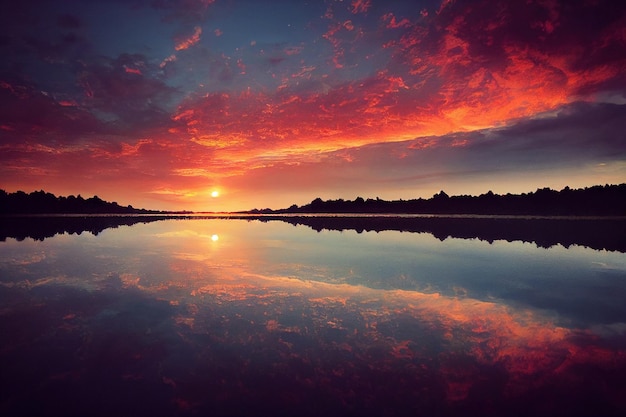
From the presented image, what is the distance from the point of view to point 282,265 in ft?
64.0

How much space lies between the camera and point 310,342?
28.5 ft

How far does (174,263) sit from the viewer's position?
20.3 meters

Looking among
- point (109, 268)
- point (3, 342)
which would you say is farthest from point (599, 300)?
point (109, 268)

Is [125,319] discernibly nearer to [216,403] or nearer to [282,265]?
[216,403]

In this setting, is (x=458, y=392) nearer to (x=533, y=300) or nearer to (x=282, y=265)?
(x=533, y=300)

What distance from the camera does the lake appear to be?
618 centimetres

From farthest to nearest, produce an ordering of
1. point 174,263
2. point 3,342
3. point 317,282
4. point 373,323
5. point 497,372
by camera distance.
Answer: point 174,263
point 317,282
point 373,323
point 3,342
point 497,372

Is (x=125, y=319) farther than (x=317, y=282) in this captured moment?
No

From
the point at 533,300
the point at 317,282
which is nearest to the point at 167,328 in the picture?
the point at 317,282

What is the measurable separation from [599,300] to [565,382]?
834cm

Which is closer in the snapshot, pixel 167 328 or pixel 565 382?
pixel 565 382

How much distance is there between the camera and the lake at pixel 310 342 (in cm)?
618

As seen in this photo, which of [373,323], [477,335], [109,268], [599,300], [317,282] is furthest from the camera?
[109,268]

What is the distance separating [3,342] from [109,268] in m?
10.5
